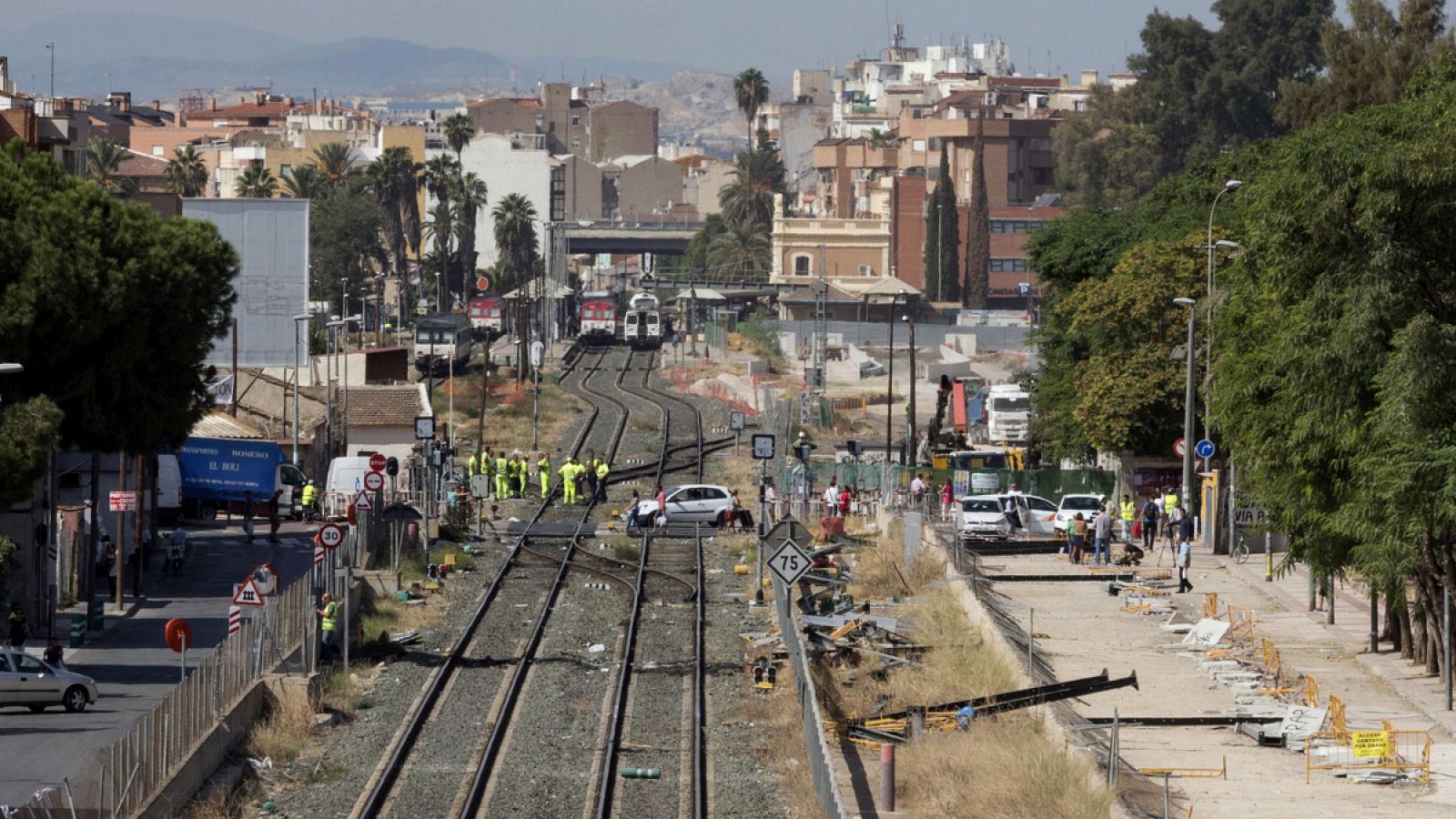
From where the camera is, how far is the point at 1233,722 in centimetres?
2627

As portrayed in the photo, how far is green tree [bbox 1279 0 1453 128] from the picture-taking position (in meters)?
75.8

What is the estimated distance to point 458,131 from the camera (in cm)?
16738

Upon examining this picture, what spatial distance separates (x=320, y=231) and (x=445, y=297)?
1457 centimetres

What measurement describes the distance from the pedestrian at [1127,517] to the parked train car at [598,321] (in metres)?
72.7

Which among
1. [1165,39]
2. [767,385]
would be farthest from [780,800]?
[1165,39]

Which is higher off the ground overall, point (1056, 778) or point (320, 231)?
point (320, 231)

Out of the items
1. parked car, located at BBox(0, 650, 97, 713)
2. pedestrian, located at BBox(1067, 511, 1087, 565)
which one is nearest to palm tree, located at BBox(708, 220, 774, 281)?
pedestrian, located at BBox(1067, 511, 1087, 565)

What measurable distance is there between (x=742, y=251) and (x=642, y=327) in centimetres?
3892

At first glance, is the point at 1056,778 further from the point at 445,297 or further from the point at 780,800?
the point at 445,297

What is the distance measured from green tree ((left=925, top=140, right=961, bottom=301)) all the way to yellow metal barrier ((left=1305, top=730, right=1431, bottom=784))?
115851 mm

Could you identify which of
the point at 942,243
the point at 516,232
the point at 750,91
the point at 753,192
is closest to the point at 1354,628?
the point at 942,243

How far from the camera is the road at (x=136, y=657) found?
23.4 metres

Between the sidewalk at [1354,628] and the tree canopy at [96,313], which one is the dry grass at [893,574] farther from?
the tree canopy at [96,313]

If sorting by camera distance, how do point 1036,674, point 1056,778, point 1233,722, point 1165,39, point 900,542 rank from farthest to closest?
point 1165,39, point 900,542, point 1036,674, point 1233,722, point 1056,778
